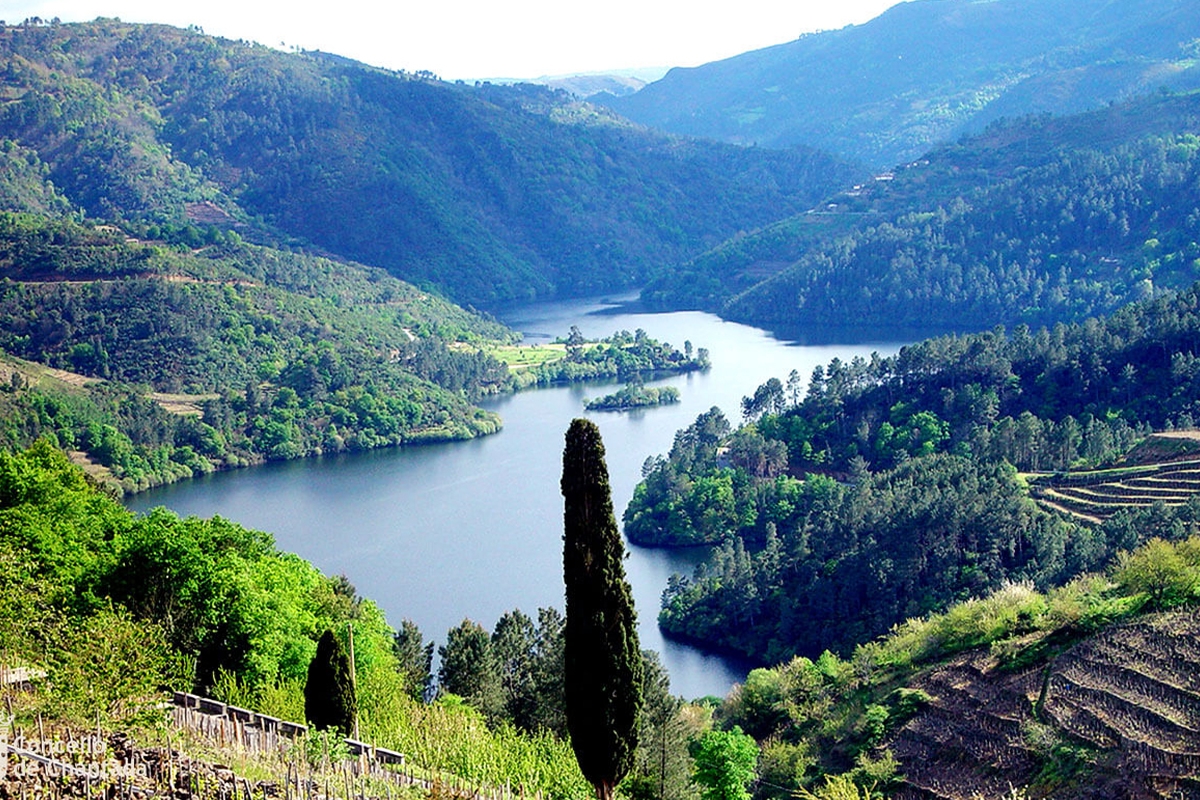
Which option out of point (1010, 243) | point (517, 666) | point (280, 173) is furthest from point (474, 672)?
point (280, 173)

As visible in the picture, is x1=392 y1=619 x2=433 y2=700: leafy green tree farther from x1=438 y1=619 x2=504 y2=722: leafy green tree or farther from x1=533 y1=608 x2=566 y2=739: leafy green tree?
x1=533 y1=608 x2=566 y2=739: leafy green tree

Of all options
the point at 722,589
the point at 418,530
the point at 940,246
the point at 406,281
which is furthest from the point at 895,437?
the point at 406,281

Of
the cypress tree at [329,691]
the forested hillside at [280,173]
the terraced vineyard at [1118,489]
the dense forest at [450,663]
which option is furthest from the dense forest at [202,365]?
the cypress tree at [329,691]

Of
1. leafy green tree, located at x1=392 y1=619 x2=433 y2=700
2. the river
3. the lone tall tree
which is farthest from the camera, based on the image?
the river

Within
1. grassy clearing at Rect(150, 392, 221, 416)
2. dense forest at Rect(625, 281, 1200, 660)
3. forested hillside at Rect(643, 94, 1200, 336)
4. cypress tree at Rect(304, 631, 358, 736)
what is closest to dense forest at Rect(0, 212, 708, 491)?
grassy clearing at Rect(150, 392, 221, 416)

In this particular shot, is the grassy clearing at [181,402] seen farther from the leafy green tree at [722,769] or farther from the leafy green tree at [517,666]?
the leafy green tree at [722,769]

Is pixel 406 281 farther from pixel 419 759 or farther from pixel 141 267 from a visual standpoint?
pixel 419 759
